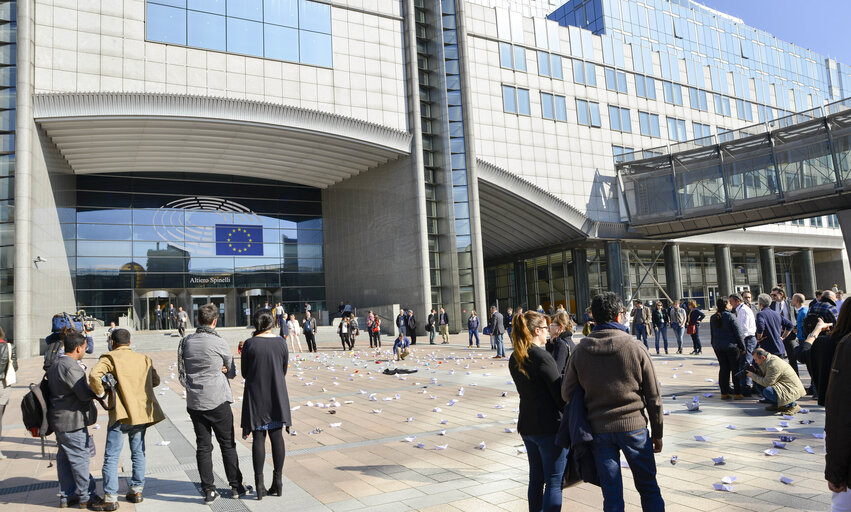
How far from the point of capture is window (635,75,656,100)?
4438cm

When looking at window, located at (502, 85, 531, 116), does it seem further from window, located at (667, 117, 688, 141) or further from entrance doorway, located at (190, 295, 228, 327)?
entrance doorway, located at (190, 295, 228, 327)

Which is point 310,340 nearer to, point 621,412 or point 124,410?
point 124,410

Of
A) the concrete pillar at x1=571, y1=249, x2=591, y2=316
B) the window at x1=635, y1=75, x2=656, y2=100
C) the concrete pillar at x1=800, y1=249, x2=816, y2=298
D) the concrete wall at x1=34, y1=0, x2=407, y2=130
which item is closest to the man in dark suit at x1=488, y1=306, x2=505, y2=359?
the concrete wall at x1=34, y1=0, x2=407, y2=130

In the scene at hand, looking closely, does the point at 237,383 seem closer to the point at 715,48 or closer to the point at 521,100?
the point at 521,100

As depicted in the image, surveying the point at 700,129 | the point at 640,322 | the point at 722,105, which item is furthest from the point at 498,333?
the point at 722,105

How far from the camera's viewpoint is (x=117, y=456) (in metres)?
5.76

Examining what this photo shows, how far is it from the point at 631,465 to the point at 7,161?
96.9ft

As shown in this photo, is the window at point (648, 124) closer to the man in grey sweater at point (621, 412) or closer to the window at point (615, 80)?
the window at point (615, 80)

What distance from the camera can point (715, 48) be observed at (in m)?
54.4

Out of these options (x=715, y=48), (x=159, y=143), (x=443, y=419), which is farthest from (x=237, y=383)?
(x=715, y=48)

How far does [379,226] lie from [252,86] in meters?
11.3

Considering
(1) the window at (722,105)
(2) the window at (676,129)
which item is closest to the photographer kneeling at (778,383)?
(2) the window at (676,129)

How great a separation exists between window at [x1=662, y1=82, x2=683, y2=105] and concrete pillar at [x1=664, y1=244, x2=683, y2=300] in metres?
11.0

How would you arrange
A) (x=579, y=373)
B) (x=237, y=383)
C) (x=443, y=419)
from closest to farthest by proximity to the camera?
(x=579, y=373) < (x=443, y=419) < (x=237, y=383)
